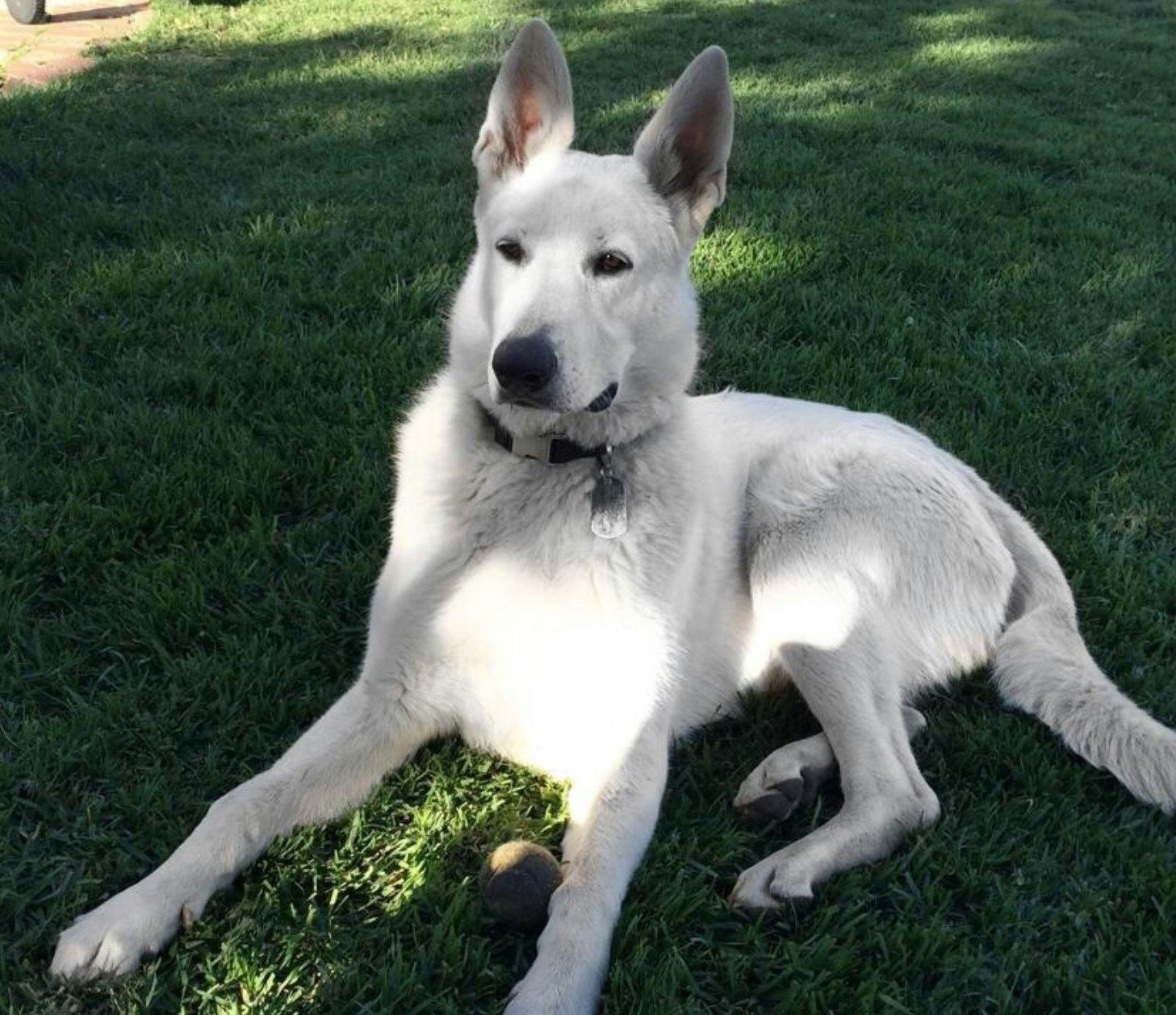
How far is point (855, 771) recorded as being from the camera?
243cm

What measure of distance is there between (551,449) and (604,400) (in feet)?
0.56

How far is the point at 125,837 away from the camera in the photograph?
7.21 ft

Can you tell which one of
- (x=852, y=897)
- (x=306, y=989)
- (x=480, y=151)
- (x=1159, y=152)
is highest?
(x=480, y=151)

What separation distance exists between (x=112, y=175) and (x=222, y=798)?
4.05 m

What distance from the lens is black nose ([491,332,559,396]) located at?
7.10 ft

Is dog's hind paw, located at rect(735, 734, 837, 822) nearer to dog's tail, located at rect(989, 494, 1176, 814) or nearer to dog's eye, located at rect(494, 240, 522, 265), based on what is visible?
dog's tail, located at rect(989, 494, 1176, 814)

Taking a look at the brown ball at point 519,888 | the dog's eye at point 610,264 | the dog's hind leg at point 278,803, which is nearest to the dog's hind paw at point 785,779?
the brown ball at point 519,888

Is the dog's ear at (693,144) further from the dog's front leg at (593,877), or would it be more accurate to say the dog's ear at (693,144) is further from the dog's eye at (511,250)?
the dog's front leg at (593,877)

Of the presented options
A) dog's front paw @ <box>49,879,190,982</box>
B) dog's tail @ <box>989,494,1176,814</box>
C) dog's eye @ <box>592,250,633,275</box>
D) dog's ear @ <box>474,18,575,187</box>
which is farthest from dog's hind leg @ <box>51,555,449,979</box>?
dog's tail @ <box>989,494,1176,814</box>

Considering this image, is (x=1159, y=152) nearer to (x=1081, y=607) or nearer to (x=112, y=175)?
(x=1081, y=607)

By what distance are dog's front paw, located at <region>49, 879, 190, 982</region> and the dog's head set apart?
1.18 meters

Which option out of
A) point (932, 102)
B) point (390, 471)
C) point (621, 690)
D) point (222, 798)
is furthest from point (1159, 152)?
point (222, 798)

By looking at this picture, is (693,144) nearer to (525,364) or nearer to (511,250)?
(511,250)

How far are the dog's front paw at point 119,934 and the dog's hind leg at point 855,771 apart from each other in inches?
43.5
